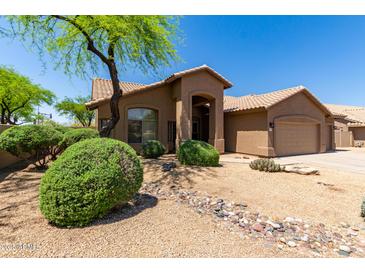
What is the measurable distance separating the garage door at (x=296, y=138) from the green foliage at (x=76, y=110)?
33.3 meters

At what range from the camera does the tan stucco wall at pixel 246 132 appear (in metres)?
13.4

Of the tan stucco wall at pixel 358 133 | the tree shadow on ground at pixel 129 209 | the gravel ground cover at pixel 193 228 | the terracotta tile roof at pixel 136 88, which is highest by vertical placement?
the terracotta tile roof at pixel 136 88

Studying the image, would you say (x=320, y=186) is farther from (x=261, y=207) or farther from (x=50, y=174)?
(x=50, y=174)

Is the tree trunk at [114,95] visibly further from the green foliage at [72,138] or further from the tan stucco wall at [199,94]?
the tan stucco wall at [199,94]

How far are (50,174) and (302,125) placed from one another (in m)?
17.3

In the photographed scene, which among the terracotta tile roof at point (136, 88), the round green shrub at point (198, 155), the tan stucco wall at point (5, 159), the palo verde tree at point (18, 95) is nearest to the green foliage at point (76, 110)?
the palo verde tree at point (18, 95)

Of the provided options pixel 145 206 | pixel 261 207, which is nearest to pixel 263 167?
pixel 261 207

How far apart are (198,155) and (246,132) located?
754 centimetres

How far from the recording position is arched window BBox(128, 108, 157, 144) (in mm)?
13734

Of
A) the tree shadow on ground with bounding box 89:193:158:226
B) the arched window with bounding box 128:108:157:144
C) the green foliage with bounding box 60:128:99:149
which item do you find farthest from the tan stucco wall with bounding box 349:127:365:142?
the green foliage with bounding box 60:128:99:149

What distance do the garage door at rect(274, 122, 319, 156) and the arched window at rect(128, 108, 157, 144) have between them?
30.9 feet

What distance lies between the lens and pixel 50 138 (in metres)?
7.84

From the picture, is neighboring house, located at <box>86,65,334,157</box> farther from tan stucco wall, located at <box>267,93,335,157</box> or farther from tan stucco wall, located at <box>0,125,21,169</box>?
tan stucco wall, located at <box>0,125,21,169</box>

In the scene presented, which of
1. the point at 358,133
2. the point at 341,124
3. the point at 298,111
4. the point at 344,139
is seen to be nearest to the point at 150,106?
the point at 298,111
